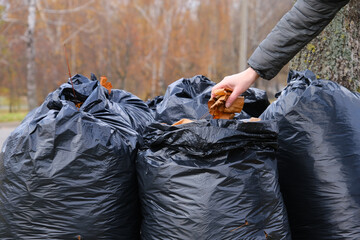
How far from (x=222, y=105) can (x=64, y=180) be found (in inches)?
32.6

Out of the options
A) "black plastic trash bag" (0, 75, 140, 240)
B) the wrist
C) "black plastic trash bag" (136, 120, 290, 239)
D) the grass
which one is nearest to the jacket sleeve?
the wrist

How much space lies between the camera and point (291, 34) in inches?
59.4

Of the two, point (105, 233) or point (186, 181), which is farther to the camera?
point (105, 233)

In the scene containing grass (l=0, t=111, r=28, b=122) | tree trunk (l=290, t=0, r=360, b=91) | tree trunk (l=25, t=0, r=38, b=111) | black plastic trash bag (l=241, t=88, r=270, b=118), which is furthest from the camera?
grass (l=0, t=111, r=28, b=122)

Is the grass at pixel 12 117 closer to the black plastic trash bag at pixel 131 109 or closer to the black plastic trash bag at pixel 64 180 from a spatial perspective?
the black plastic trash bag at pixel 131 109

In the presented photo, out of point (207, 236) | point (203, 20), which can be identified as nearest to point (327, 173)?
point (207, 236)

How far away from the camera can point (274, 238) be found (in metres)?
1.54

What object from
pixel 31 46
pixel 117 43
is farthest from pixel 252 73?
pixel 117 43

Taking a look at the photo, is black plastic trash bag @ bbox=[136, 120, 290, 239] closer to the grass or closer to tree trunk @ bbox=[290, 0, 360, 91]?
tree trunk @ bbox=[290, 0, 360, 91]

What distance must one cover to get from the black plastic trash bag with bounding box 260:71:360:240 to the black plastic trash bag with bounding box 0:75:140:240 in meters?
0.87

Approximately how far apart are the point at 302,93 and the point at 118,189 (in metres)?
1.06

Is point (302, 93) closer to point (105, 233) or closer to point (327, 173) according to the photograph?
point (327, 173)

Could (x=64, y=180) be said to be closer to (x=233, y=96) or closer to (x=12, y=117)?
(x=233, y=96)

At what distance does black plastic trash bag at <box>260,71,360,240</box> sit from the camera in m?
1.63
